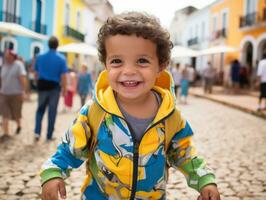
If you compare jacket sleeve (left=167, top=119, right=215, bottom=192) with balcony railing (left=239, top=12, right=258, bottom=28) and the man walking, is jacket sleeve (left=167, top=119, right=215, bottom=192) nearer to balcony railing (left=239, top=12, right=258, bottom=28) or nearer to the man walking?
the man walking

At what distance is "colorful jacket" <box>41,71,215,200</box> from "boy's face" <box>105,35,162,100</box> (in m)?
0.11

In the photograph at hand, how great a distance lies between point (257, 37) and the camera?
65.3ft

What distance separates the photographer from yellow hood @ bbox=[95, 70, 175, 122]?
1.80 m

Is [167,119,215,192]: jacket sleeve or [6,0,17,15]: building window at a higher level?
[6,0,17,15]: building window

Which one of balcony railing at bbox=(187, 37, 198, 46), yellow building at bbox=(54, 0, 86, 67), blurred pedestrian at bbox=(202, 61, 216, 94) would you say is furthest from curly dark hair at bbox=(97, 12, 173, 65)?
balcony railing at bbox=(187, 37, 198, 46)

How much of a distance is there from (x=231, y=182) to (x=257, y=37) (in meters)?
17.5

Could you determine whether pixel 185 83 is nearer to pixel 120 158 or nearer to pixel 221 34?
pixel 120 158

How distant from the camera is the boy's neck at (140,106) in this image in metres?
1.87

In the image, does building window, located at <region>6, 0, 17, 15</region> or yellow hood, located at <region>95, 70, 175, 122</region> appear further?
building window, located at <region>6, 0, 17, 15</region>

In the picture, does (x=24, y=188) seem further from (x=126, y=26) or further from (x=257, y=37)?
(x=257, y=37)

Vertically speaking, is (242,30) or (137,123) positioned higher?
(242,30)

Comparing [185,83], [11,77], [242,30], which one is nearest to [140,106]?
→ [11,77]

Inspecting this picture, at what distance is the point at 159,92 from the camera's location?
2.03m

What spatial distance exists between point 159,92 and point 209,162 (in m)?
2.83
